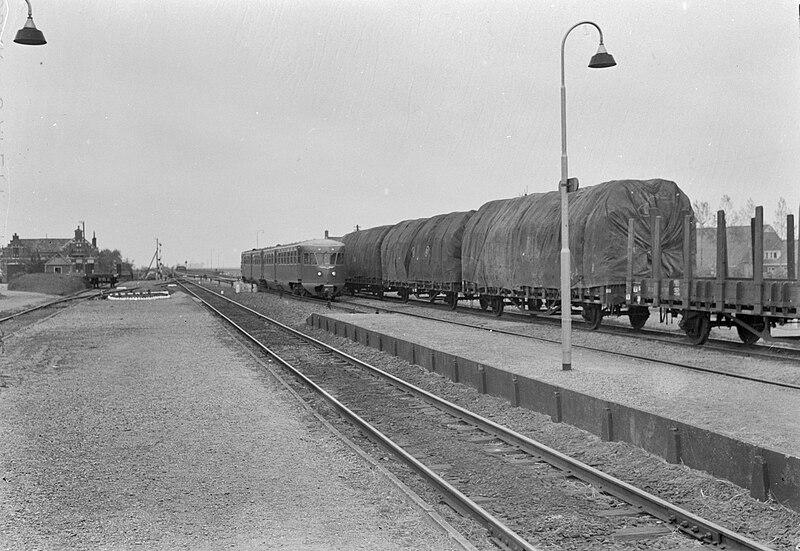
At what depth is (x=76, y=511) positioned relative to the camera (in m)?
6.87

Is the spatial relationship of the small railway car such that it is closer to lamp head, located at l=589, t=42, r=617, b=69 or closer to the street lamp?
the street lamp

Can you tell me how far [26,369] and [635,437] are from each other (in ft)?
43.5

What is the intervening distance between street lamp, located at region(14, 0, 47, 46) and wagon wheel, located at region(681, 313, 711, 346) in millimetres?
14787

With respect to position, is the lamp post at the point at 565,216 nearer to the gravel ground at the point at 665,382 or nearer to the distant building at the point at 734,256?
the gravel ground at the point at 665,382

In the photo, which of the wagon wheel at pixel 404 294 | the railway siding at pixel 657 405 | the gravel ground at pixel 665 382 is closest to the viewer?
the railway siding at pixel 657 405

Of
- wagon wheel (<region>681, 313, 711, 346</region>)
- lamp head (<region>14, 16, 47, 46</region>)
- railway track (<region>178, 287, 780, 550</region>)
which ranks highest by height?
lamp head (<region>14, 16, 47, 46</region>)

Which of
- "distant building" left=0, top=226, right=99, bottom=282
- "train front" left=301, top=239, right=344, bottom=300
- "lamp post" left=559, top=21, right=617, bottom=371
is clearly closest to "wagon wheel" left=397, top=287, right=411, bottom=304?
"train front" left=301, top=239, right=344, bottom=300

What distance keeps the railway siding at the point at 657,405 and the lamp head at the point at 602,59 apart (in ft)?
17.7

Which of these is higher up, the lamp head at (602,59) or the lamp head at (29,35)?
the lamp head at (29,35)

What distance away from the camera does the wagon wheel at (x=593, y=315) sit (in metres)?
21.7

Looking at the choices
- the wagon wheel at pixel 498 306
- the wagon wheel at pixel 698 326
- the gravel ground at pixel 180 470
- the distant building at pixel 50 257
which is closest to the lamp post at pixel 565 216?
the gravel ground at pixel 180 470

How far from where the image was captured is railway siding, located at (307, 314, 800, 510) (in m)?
7.21

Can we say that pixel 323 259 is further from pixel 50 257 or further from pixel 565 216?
pixel 50 257

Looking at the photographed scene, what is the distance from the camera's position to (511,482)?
7852 mm
